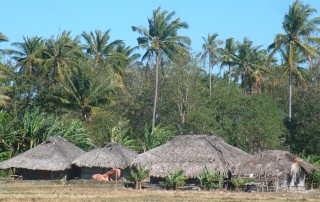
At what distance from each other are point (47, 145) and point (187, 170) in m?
10.3

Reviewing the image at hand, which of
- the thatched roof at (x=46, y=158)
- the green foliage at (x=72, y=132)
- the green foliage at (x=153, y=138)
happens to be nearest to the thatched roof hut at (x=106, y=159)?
the thatched roof at (x=46, y=158)

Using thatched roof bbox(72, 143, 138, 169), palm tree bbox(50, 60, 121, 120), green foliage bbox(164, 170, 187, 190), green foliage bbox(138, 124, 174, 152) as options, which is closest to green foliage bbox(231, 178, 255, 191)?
green foliage bbox(164, 170, 187, 190)

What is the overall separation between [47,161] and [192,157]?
31.7 ft

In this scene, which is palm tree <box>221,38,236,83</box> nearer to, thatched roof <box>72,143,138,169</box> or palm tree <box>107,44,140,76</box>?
palm tree <box>107,44,140,76</box>

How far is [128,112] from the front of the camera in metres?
56.2

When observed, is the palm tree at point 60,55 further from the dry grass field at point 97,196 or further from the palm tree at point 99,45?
the dry grass field at point 97,196

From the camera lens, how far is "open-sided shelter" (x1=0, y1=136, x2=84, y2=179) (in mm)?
40219

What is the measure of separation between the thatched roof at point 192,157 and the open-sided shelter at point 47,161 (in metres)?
5.44

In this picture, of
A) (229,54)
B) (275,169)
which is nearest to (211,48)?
(229,54)

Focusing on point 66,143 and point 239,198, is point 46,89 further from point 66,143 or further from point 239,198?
point 239,198

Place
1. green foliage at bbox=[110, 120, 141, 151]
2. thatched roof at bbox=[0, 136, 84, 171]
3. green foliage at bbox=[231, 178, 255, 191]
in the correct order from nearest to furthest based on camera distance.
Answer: green foliage at bbox=[231, 178, 255, 191] → thatched roof at bbox=[0, 136, 84, 171] → green foliage at bbox=[110, 120, 141, 151]

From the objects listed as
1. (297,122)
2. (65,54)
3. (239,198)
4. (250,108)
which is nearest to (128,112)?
(65,54)

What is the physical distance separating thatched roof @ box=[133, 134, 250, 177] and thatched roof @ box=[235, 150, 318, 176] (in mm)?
764

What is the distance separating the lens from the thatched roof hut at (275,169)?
3544cm
